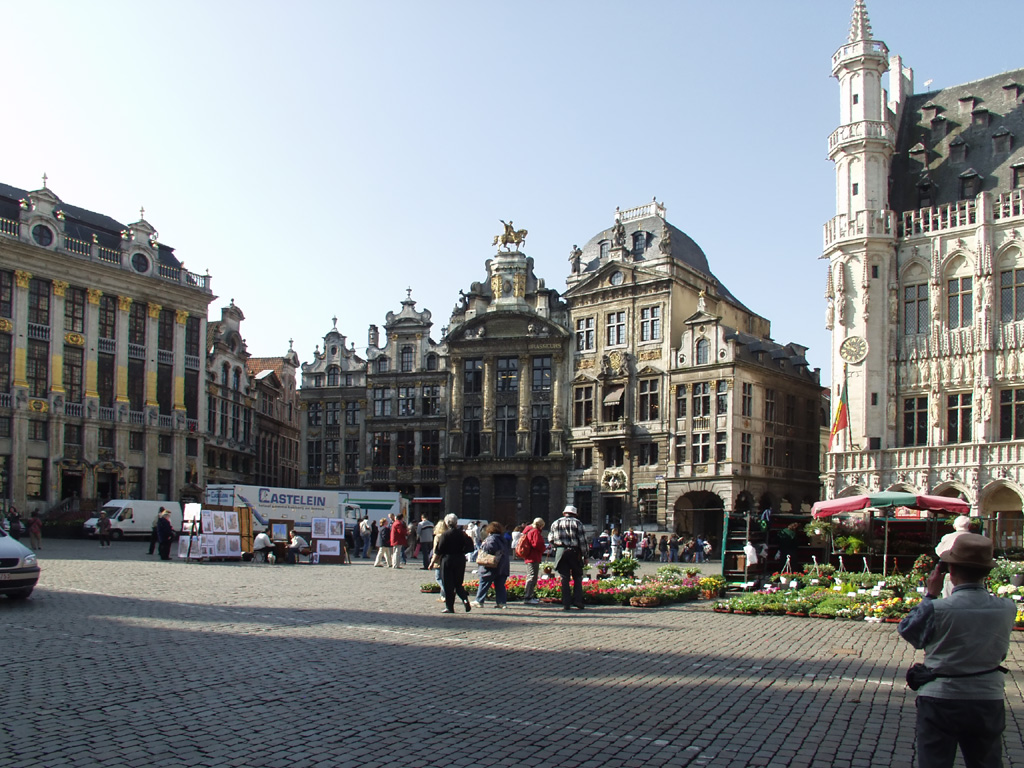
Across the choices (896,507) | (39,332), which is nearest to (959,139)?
(896,507)

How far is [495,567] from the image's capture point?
1859 cm

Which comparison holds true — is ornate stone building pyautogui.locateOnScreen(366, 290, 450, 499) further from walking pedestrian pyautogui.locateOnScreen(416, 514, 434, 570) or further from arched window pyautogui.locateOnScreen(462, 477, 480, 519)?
walking pedestrian pyautogui.locateOnScreen(416, 514, 434, 570)

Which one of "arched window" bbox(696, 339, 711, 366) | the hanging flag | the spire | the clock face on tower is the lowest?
the hanging flag

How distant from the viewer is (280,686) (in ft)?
34.2

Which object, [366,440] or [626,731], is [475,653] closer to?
[626,731]

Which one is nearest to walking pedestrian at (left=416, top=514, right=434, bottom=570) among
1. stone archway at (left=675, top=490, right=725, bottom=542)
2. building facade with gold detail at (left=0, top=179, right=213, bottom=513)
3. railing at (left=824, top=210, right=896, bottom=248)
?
stone archway at (left=675, top=490, right=725, bottom=542)

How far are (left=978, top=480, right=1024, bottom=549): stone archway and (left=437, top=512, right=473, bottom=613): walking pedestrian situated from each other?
1195 inches

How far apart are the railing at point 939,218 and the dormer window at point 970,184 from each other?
826mm

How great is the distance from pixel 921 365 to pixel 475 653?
37743mm

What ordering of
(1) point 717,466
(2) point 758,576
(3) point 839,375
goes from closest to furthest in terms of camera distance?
(2) point 758,576 → (3) point 839,375 → (1) point 717,466

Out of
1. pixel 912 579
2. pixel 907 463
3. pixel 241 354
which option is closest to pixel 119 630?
pixel 912 579

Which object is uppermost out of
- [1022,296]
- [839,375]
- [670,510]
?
[1022,296]

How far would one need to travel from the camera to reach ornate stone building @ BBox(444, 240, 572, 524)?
61250 mm

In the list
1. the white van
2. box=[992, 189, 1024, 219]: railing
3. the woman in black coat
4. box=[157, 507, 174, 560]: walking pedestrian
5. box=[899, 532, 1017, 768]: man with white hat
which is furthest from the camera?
the white van
